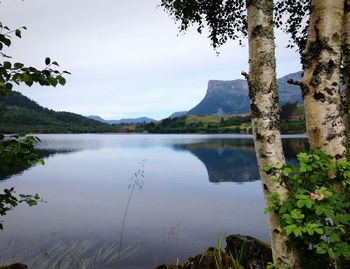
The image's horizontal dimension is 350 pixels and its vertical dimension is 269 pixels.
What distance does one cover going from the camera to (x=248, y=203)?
1102 inches

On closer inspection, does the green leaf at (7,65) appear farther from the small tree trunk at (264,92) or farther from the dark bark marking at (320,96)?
the dark bark marking at (320,96)

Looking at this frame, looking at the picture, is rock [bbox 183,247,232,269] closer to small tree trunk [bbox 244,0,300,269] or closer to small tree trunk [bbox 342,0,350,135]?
small tree trunk [bbox 244,0,300,269]

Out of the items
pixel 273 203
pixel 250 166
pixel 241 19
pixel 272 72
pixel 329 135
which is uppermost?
pixel 241 19

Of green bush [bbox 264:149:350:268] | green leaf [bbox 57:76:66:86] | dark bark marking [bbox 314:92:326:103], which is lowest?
green bush [bbox 264:149:350:268]

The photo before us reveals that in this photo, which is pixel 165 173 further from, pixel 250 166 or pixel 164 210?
pixel 164 210

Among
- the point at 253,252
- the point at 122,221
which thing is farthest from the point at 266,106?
the point at 122,221

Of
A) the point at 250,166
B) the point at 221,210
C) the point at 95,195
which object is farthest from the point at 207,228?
the point at 250,166

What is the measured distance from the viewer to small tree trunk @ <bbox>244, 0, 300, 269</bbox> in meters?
5.60

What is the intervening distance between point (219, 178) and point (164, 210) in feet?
72.5

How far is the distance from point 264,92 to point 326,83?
1048 mm

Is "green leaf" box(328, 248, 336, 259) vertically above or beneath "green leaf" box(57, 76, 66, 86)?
beneath

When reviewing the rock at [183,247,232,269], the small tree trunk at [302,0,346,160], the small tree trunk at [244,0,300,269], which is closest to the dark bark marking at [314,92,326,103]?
the small tree trunk at [302,0,346,160]

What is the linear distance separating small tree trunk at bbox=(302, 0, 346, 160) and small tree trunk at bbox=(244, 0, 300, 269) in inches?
24.6

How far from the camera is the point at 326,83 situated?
5.51 meters
